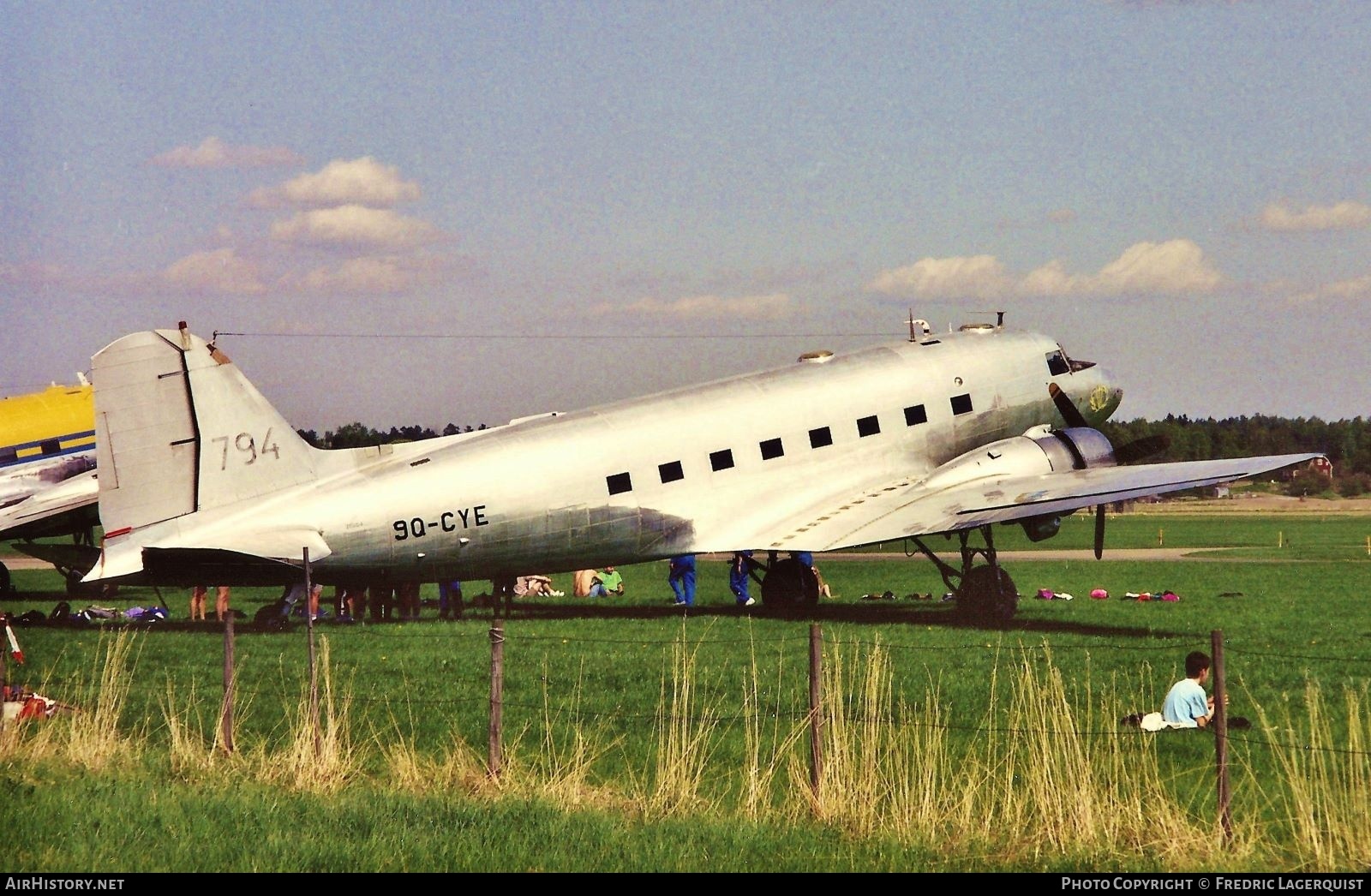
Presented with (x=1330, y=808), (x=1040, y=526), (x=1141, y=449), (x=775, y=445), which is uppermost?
(x=775, y=445)

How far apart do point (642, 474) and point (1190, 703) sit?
1602 cm

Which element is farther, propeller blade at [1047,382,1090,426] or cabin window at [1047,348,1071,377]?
cabin window at [1047,348,1071,377]

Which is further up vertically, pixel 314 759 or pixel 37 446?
pixel 37 446

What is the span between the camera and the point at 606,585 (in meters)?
45.2

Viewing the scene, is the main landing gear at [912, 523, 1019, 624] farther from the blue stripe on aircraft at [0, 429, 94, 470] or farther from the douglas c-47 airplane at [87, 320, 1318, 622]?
the blue stripe on aircraft at [0, 429, 94, 470]

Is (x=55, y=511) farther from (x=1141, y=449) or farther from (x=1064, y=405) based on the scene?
(x=1141, y=449)

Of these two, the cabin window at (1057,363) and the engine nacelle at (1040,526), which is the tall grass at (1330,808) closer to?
the engine nacelle at (1040,526)

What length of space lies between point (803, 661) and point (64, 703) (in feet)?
38.3

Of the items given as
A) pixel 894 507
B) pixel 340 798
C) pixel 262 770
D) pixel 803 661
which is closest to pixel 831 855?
pixel 340 798

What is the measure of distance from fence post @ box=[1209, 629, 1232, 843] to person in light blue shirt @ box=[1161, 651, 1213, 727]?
466 centimetres

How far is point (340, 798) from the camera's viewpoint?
16.9 meters

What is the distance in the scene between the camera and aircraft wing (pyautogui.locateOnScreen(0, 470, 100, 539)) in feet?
146

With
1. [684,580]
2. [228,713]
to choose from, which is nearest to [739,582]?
[684,580]

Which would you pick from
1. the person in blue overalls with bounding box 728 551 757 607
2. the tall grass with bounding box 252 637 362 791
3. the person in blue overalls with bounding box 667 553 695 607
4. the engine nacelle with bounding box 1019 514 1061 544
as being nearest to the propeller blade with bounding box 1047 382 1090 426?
the engine nacelle with bounding box 1019 514 1061 544
